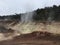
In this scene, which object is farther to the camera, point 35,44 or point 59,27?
point 59,27

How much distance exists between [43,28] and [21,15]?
18.3 metres

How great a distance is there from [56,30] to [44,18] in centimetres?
1025

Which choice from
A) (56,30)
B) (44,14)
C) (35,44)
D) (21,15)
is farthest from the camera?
(21,15)

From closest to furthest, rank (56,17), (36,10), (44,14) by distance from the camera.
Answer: (56,17), (44,14), (36,10)

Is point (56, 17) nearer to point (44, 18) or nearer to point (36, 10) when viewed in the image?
point (44, 18)

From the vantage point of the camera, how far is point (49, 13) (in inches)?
1622

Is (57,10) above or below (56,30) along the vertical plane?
above

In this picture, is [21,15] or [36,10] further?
[21,15]

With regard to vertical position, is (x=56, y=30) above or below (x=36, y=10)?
below

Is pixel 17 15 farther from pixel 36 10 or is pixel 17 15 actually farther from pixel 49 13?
pixel 49 13

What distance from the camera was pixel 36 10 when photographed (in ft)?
153

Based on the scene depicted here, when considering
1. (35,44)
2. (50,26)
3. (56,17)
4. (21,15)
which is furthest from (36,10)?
(35,44)

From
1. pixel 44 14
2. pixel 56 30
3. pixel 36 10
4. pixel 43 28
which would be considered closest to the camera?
pixel 56 30

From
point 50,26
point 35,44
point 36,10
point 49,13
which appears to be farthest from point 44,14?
point 35,44
